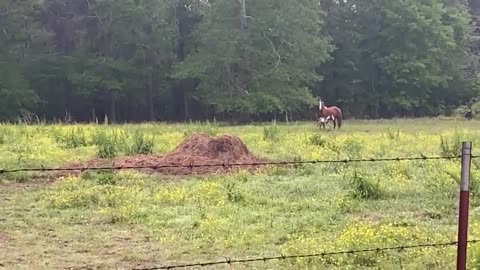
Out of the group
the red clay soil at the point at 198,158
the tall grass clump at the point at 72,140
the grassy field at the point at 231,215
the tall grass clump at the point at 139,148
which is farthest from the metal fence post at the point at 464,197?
the tall grass clump at the point at 72,140

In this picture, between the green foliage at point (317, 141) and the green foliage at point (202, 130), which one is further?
the green foliage at point (202, 130)

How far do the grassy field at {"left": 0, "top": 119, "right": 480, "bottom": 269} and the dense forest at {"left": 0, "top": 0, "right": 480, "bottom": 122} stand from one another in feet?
85.6

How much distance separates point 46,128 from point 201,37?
21272 millimetres

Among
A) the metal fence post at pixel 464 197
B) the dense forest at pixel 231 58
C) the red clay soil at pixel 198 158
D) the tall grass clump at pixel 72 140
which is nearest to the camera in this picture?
the metal fence post at pixel 464 197

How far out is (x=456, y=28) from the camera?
51.0 m

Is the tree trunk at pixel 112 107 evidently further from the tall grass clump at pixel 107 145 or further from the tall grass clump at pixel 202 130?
the tall grass clump at pixel 107 145

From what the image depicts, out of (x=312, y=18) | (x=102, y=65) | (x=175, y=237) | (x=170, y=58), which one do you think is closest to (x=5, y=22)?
(x=102, y=65)

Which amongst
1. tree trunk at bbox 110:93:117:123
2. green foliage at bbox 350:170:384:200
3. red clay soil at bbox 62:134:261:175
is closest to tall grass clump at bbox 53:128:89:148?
red clay soil at bbox 62:134:261:175

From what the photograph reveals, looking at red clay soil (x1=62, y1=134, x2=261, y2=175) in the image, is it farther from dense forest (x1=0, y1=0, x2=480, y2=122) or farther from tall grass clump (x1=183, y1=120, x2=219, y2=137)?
dense forest (x1=0, y1=0, x2=480, y2=122)

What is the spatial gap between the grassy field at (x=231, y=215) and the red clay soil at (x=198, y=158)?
2.26ft

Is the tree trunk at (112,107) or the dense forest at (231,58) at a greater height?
the dense forest at (231,58)

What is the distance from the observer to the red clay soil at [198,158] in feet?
48.9

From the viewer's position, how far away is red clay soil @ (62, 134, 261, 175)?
1491cm

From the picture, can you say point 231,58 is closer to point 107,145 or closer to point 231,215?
point 107,145
